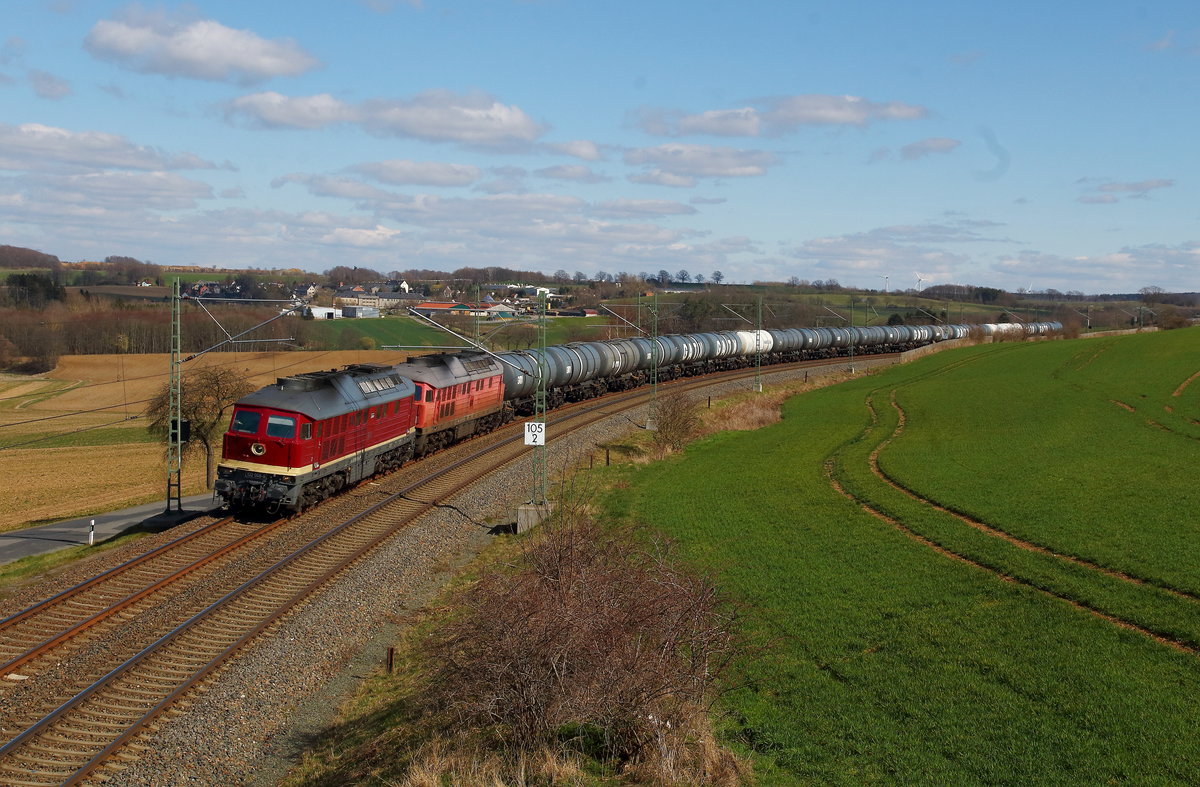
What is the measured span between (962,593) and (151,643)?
631 inches

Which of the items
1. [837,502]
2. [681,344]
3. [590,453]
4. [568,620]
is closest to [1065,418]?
[837,502]

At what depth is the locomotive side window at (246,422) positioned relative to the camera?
26.5 meters

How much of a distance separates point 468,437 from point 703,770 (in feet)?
109

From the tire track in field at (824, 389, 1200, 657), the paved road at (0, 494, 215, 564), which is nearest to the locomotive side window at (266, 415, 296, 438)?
the paved road at (0, 494, 215, 564)

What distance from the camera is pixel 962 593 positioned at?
18.2 m

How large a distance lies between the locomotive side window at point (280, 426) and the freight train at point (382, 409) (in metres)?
0.03

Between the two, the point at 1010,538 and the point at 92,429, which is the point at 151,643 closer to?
the point at 1010,538

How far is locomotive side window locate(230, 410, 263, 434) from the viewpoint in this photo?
26531 mm

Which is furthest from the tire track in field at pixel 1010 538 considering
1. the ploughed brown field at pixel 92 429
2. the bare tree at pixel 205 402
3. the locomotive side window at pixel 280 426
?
the bare tree at pixel 205 402

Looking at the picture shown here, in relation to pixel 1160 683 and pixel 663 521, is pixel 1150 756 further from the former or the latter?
pixel 663 521

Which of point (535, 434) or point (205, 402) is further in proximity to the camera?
point (205, 402)

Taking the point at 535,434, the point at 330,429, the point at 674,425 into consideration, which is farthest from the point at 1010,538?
the point at 674,425

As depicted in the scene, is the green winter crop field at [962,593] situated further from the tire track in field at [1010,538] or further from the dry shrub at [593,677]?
the dry shrub at [593,677]

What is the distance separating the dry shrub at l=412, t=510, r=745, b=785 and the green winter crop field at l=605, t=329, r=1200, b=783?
58.6 inches
